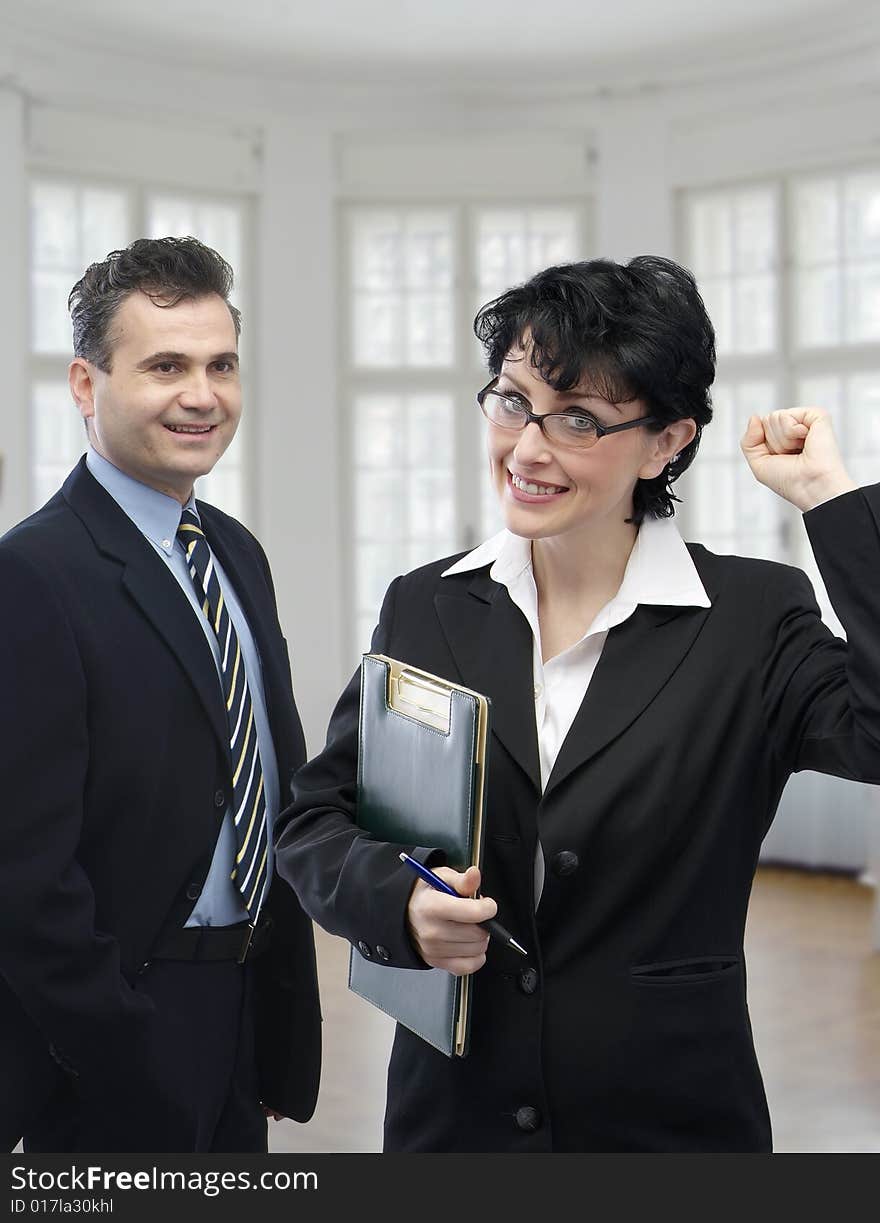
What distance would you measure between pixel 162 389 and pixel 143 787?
56 cm

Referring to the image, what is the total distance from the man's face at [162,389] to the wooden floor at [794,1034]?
250 cm

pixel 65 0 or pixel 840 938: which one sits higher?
pixel 65 0

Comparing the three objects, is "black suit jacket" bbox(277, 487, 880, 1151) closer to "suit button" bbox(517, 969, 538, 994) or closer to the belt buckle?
"suit button" bbox(517, 969, 538, 994)

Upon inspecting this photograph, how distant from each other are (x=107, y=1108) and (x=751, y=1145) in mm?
856

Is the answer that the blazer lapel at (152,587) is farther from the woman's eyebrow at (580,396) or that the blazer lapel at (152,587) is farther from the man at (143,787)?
the woman's eyebrow at (580,396)

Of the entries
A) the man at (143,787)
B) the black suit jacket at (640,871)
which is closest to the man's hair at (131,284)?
the man at (143,787)

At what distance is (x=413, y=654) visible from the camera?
5.44 feet

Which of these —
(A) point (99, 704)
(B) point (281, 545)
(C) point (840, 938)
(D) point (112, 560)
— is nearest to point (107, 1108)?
(A) point (99, 704)

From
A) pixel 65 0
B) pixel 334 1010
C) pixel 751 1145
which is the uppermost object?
pixel 65 0

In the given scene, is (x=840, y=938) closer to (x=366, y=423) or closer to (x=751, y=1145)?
(x=366, y=423)

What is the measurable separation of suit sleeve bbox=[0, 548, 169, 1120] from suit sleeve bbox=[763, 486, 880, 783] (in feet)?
2.94

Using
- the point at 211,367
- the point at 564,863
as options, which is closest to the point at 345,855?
the point at 564,863

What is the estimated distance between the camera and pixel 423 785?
146cm

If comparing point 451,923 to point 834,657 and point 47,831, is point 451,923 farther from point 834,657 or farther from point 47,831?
point 47,831
